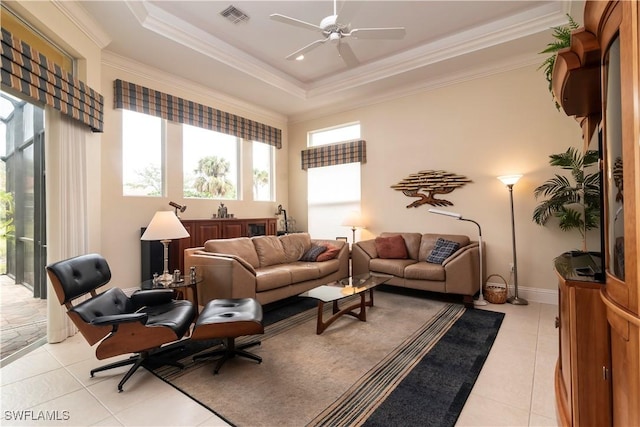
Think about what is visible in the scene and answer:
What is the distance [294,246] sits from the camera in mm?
4559

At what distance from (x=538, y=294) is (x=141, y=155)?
5.81 metres

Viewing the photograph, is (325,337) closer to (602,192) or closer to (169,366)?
(169,366)

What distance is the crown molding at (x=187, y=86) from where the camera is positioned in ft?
13.0

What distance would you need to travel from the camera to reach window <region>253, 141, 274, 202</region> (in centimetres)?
601

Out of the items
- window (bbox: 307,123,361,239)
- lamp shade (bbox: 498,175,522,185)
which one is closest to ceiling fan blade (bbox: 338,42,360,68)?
window (bbox: 307,123,361,239)

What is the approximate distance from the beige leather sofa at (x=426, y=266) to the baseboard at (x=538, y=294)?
638mm

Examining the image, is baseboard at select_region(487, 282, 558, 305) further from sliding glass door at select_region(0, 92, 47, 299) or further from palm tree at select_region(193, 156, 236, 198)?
sliding glass door at select_region(0, 92, 47, 299)

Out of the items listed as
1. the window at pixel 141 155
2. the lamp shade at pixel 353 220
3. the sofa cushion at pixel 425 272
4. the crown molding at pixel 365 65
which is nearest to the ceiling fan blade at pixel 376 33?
the crown molding at pixel 365 65

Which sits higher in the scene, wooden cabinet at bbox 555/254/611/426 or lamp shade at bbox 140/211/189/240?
lamp shade at bbox 140/211/189/240

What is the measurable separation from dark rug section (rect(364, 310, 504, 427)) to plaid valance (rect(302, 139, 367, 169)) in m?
3.46

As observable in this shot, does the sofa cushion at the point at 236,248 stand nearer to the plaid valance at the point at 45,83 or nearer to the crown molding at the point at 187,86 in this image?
the plaid valance at the point at 45,83

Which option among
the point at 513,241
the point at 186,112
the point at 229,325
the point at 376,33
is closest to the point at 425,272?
the point at 513,241

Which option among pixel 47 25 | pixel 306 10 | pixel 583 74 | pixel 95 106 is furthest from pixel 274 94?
pixel 583 74

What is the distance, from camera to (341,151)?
18.9 feet
